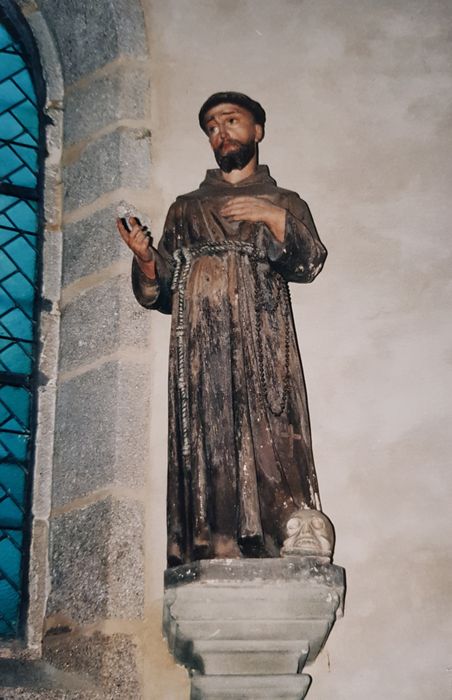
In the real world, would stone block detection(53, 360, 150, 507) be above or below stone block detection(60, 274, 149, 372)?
below

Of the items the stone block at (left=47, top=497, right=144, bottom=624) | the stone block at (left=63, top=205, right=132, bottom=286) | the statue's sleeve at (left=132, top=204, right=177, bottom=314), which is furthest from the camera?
the stone block at (left=63, top=205, right=132, bottom=286)

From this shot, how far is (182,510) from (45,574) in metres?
0.70

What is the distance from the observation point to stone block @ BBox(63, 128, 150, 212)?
403 cm

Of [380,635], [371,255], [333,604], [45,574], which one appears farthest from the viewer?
[371,255]

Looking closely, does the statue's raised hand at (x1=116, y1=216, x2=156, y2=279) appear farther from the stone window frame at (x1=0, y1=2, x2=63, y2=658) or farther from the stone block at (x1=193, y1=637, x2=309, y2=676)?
the stone block at (x1=193, y1=637, x2=309, y2=676)

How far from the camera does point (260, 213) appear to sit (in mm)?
3471

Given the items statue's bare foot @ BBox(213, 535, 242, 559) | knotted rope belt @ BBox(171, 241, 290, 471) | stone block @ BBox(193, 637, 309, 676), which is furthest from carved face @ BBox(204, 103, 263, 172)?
stone block @ BBox(193, 637, 309, 676)

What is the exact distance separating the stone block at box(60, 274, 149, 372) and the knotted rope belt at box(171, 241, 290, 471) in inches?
Result: 11.8

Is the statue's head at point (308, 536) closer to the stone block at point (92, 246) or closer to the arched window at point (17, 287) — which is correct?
the arched window at point (17, 287)

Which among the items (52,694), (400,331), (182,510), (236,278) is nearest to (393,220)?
(400,331)

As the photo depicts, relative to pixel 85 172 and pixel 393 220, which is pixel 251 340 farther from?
pixel 85 172

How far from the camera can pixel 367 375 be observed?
12.3 feet

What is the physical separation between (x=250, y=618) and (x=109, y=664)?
0.51 metres

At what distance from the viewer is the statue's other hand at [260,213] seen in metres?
3.47
